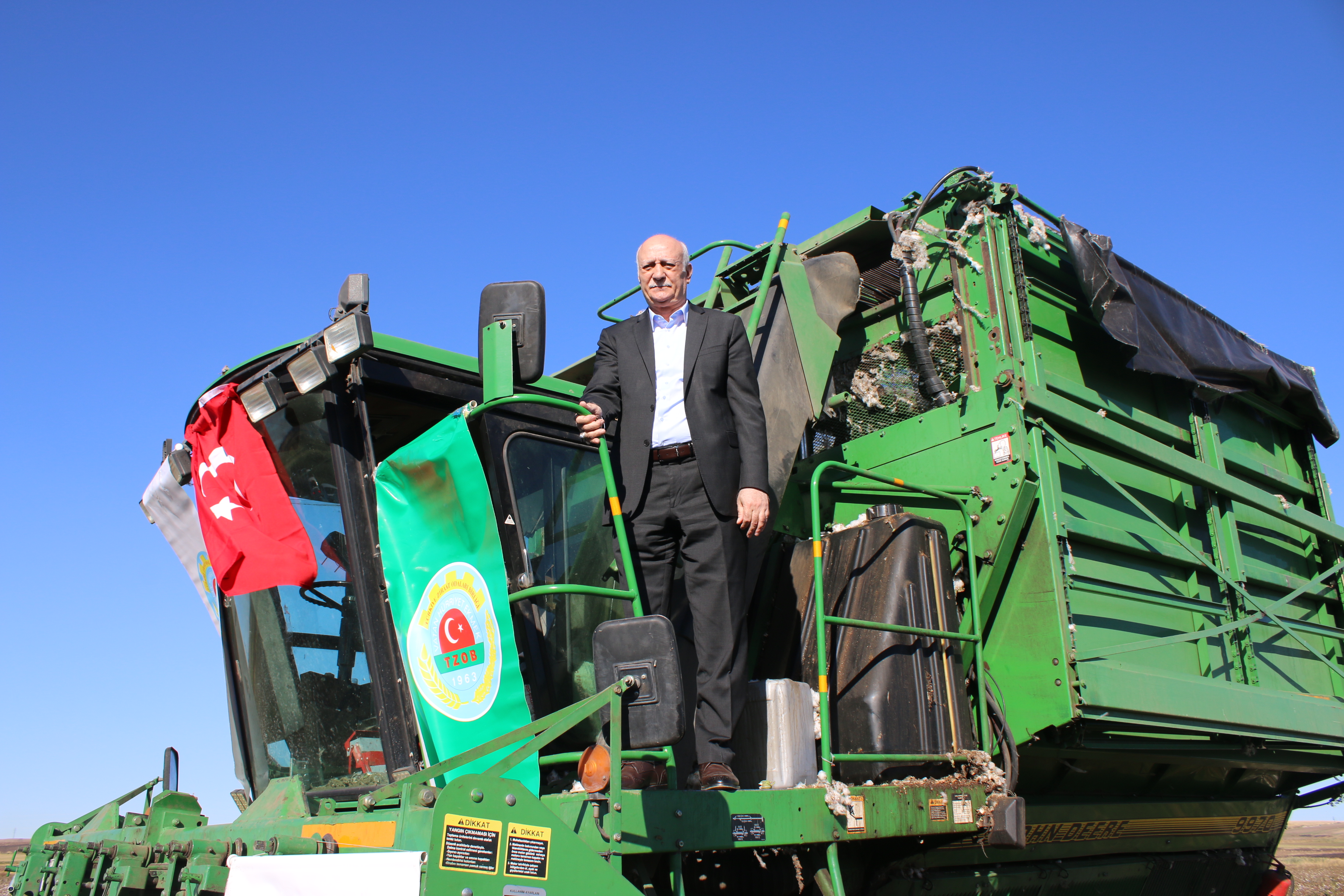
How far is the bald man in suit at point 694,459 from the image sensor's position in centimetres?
323

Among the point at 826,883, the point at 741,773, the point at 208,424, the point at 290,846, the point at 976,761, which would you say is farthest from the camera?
the point at 976,761

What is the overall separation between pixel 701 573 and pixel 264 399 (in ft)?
5.77

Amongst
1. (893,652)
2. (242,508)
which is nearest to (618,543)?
(893,652)

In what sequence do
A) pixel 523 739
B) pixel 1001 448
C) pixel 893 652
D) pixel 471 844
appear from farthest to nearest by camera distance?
pixel 1001 448 < pixel 893 652 < pixel 523 739 < pixel 471 844

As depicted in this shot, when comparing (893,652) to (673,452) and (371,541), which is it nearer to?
(673,452)

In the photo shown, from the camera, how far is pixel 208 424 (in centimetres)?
379

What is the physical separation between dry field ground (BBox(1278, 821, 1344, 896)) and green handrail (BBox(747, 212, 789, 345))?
196 inches

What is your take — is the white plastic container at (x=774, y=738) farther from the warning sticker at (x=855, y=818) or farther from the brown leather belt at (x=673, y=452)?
the brown leather belt at (x=673, y=452)

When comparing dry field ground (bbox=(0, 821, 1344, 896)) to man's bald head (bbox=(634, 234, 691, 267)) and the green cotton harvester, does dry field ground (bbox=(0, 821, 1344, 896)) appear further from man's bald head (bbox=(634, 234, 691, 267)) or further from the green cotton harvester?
man's bald head (bbox=(634, 234, 691, 267))

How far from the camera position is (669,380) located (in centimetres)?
351

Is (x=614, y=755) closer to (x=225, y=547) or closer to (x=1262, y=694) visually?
(x=225, y=547)

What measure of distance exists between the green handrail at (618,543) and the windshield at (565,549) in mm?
356

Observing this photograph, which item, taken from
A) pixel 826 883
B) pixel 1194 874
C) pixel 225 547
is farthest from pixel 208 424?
pixel 1194 874

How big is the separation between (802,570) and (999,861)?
153 centimetres
